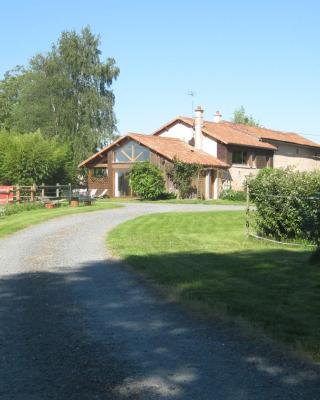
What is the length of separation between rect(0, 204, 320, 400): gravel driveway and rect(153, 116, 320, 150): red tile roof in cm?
3765

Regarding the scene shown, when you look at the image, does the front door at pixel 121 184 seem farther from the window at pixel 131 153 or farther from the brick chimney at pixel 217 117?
the brick chimney at pixel 217 117

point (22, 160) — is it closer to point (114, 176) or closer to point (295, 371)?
point (114, 176)

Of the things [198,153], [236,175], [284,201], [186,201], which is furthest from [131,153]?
[284,201]

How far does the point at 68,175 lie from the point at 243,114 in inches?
2444

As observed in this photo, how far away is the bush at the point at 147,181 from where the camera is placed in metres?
38.7

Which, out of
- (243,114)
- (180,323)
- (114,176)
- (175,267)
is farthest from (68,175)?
(243,114)

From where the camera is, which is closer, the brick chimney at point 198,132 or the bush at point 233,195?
the bush at point 233,195

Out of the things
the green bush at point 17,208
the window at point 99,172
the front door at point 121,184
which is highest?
the window at point 99,172

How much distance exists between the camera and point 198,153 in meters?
45.2

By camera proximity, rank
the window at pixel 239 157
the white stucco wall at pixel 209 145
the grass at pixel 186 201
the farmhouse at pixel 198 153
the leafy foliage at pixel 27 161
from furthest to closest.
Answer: the window at pixel 239 157 < the white stucco wall at pixel 209 145 < the farmhouse at pixel 198 153 < the leafy foliage at pixel 27 161 < the grass at pixel 186 201

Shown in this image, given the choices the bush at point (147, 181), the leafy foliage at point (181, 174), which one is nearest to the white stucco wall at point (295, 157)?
the leafy foliage at point (181, 174)

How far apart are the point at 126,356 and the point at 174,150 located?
Answer: 3819cm

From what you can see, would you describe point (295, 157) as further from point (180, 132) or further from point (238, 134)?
point (180, 132)

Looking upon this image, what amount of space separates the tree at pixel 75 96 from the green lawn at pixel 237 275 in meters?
37.9
